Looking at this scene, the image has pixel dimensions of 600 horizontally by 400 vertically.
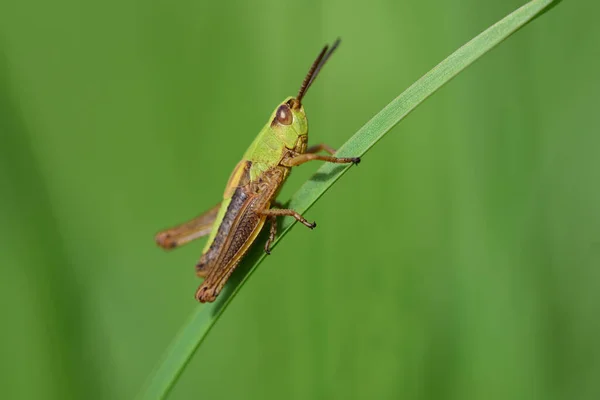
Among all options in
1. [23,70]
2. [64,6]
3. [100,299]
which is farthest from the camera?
[64,6]

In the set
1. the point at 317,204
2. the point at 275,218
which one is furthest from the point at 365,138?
the point at 317,204

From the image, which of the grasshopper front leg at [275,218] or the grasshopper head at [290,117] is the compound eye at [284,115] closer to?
the grasshopper head at [290,117]

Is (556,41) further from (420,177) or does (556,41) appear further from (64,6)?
(64,6)

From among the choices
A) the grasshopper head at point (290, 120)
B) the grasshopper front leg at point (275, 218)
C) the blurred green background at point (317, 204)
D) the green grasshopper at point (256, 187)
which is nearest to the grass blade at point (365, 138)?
the grasshopper front leg at point (275, 218)

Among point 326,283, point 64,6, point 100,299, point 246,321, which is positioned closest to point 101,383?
point 100,299

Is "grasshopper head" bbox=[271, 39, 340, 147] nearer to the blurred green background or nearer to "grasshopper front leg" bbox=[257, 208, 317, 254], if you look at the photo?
"grasshopper front leg" bbox=[257, 208, 317, 254]
